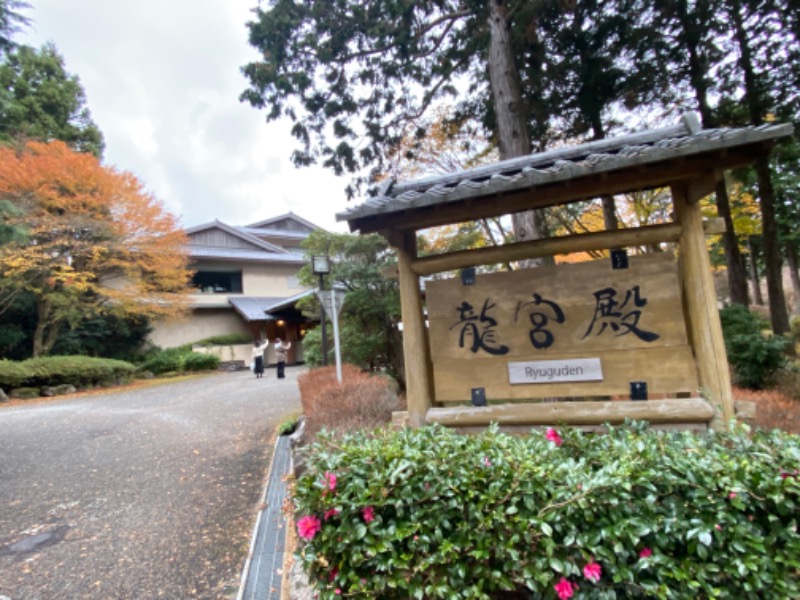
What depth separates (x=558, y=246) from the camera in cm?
323

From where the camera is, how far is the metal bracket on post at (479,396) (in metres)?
3.29

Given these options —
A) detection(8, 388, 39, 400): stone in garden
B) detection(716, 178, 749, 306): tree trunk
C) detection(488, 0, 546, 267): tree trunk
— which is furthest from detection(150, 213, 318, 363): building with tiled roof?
detection(716, 178, 749, 306): tree trunk

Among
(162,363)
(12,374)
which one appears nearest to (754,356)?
(12,374)

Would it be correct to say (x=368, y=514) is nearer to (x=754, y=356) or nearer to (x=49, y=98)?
(x=754, y=356)

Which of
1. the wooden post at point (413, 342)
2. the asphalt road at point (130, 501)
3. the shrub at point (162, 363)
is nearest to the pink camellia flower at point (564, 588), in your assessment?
the wooden post at point (413, 342)

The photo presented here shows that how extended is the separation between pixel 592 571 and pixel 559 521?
24 centimetres

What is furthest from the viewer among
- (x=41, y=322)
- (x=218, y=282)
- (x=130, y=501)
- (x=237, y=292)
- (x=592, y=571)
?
(x=237, y=292)

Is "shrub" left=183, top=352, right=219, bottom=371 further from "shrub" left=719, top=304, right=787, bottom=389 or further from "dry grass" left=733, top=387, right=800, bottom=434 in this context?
"dry grass" left=733, top=387, right=800, bottom=434

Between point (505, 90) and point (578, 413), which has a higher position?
point (505, 90)

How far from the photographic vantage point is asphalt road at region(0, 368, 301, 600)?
3211 mm

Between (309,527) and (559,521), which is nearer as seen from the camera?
(559,521)

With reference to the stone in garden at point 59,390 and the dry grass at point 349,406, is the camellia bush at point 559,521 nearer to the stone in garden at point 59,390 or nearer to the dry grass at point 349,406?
the dry grass at point 349,406

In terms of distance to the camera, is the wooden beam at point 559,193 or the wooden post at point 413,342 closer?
the wooden beam at point 559,193

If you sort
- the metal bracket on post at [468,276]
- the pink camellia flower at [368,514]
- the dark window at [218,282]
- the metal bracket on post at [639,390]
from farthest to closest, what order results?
the dark window at [218,282], the metal bracket on post at [468,276], the metal bracket on post at [639,390], the pink camellia flower at [368,514]
